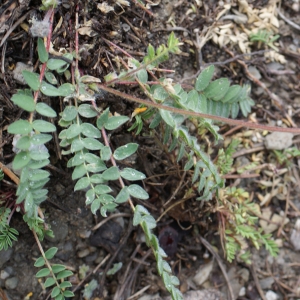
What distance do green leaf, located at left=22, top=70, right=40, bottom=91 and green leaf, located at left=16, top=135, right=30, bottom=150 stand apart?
0.20 metres

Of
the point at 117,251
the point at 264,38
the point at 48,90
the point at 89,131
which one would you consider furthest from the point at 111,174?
the point at 264,38

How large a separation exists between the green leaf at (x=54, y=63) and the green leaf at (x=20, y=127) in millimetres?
277

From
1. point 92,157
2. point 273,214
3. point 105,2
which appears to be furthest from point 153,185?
point 105,2

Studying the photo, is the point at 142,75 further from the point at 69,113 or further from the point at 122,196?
the point at 122,196

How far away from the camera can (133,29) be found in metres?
2.16

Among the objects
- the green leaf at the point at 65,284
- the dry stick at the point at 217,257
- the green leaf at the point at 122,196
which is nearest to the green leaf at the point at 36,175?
the green leaf at the point at 122,196

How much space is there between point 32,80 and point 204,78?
717mm

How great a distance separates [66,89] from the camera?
5.96ft

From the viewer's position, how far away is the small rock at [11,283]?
2.10 metres

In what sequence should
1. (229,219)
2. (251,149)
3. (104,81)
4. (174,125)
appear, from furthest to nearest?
(251,149), (229,219), (104,81), (174,125)

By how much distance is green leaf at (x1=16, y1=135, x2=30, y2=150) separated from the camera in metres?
1.57

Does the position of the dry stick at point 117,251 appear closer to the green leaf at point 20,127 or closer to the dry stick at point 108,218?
the dry stick at point 108,218

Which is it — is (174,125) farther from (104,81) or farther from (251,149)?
(251,149)

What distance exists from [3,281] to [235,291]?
1217 millimetres
